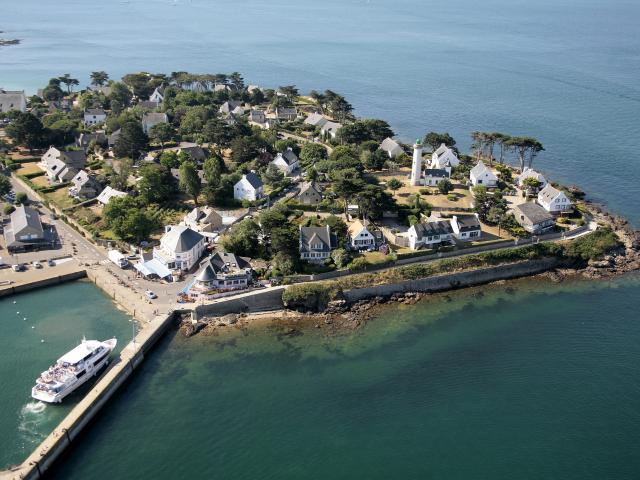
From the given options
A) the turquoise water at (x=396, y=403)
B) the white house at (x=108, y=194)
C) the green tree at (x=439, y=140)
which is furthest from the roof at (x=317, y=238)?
the green tree at (x=439, y=140)

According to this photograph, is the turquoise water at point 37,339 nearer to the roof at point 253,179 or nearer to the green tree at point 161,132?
the roof at point 253,179

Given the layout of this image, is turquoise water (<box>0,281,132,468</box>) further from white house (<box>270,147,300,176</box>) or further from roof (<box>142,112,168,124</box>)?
roof (<box>142,112,168,124</box>)

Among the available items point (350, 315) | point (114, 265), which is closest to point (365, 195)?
point (350, 315)

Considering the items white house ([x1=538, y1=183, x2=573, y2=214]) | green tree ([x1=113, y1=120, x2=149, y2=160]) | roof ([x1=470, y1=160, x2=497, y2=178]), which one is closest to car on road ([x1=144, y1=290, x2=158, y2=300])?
green tree ([x1=113, y1=120, x2=149, y2=160])

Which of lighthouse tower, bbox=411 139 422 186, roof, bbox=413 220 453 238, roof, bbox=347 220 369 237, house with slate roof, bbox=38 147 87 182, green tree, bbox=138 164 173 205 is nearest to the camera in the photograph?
roof, bbox=347 220 369 237

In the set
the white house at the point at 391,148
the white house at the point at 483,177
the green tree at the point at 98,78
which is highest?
the green tree at the point at 98,78

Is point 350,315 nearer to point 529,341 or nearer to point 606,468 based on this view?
point 529,341
